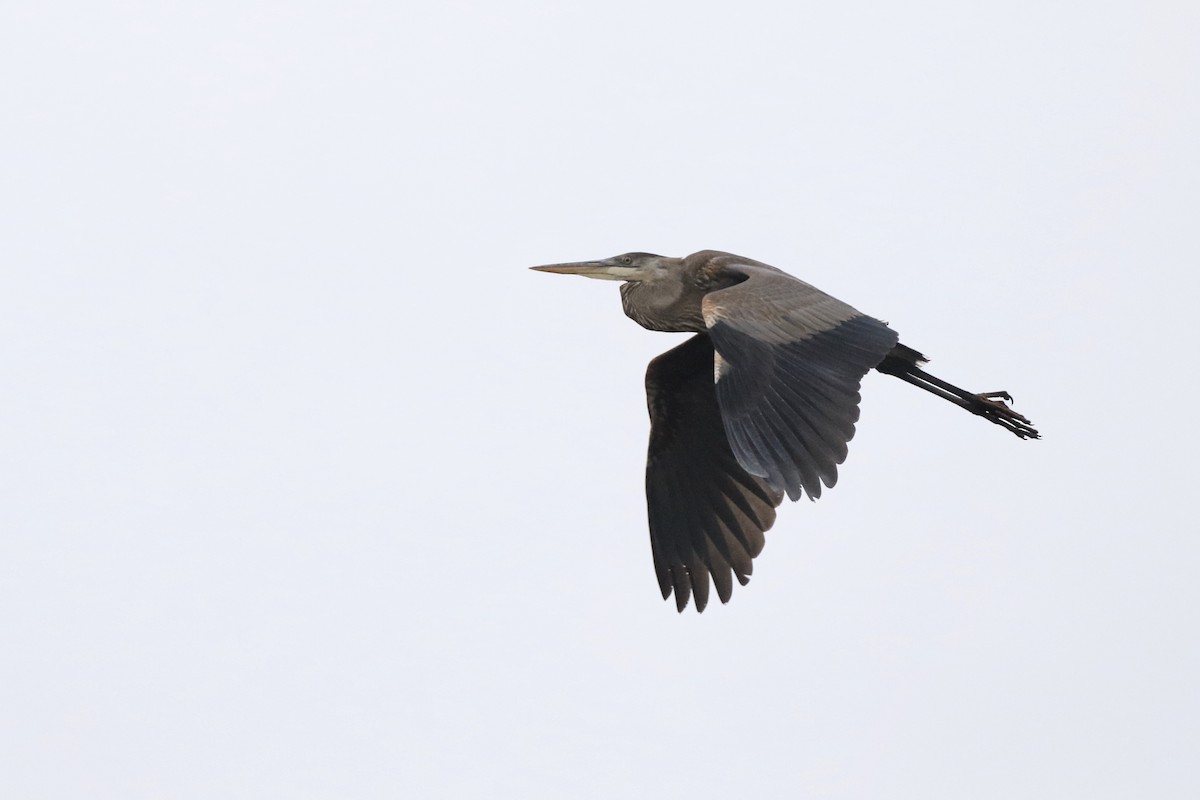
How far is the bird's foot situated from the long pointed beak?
2378 mm

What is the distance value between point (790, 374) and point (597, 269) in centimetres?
314

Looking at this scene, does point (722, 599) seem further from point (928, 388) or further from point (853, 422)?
point (853, 422)

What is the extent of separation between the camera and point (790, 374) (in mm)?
9906

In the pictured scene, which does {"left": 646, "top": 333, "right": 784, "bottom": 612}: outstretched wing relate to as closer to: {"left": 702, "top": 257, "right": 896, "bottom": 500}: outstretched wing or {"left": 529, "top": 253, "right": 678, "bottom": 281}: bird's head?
{"left": 529, "top": 253, "right": 678, "bottom": 281}: bird's head

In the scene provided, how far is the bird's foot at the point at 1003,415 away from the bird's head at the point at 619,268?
2186 millimetres

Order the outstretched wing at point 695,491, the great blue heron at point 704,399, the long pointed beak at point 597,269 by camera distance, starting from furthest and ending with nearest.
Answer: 1. the long pointed beak at point 597,269
2. the outstretched wing at point 695,491
3. the great blue heron at point 704,399

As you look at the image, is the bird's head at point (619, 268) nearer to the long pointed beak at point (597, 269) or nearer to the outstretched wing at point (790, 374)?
the long pointed beak at point (597, 269)

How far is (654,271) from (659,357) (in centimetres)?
56

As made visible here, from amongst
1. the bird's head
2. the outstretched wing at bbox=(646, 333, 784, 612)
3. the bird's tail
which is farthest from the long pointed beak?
the bird's tail

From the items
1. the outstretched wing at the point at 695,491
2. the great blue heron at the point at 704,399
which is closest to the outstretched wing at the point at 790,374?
the great blue heron at the point at 704,399

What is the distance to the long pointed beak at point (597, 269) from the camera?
41.3 ft

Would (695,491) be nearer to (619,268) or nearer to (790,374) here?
(619,268)

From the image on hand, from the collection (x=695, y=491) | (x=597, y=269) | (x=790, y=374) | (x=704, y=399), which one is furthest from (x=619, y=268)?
(x=790, y=374)

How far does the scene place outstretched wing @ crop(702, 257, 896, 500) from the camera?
9.46m
